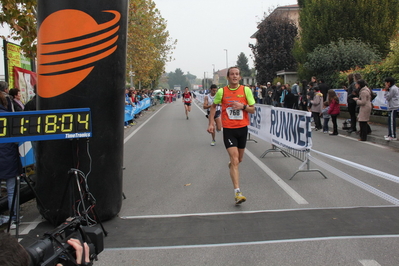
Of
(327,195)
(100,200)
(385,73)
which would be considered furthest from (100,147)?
(385,73)

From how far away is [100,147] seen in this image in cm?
497

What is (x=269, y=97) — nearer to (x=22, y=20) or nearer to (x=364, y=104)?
(x=364, y=104)

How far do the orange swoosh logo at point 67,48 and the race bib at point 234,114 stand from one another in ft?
6.97

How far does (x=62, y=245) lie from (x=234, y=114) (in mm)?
4132

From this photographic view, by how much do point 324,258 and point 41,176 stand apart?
3.49m

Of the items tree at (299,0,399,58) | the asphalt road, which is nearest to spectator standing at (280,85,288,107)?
tree at (299,0,399,58)

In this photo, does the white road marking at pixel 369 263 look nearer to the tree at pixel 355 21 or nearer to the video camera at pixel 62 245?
the video camera at pixel 62 245

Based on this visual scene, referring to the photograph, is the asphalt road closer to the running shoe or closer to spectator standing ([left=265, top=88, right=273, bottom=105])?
the running shoe

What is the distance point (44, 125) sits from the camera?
166 inches

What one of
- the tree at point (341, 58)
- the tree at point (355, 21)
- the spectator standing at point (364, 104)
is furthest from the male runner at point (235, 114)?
the tree at point (355, 21)

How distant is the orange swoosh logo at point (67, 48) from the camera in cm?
469

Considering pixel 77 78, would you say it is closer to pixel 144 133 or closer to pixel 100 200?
pixel 100 200

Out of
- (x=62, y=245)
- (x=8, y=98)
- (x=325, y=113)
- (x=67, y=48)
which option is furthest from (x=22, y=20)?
(x=325, y=113)

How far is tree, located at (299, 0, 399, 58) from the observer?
2656cm
